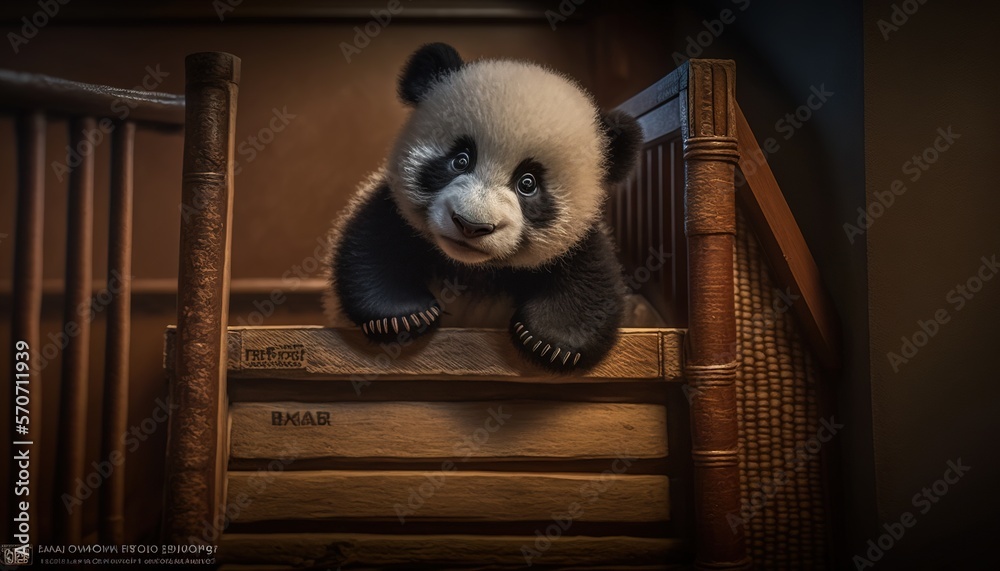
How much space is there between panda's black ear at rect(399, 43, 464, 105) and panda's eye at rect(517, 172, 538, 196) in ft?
1.05

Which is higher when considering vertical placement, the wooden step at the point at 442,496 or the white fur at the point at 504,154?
the white fur at the point at 504,154

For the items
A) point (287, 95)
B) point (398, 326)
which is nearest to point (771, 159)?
point (398, 326)

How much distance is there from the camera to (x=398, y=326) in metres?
1.38

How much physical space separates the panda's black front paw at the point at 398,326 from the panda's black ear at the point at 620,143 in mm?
522

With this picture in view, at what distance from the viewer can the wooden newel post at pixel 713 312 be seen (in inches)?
54.7

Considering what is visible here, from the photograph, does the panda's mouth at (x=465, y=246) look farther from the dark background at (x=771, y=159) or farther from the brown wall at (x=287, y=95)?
the brown wall at (x=287, y=95)

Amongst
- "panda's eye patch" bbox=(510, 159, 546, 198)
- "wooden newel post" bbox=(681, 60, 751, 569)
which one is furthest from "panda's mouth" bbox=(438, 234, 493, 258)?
"wooden newel post" bbox=(681, 60, 751, 569)

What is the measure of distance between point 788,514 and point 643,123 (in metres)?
1.03

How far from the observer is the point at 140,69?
2.16 meters

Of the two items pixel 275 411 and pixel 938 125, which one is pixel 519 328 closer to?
pixel 275 411

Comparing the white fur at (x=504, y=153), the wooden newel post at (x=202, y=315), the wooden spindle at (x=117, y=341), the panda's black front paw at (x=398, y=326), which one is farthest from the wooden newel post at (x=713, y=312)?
the wooden spindle at (x=117, y=341)

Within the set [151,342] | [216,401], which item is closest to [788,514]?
[216,401]

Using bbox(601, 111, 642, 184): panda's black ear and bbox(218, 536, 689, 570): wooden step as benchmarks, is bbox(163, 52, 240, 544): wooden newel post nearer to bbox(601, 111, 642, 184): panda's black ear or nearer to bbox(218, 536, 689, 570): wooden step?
bbox(218, 536, 689, 570): wooden step

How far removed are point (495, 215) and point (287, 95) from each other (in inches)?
48.9
